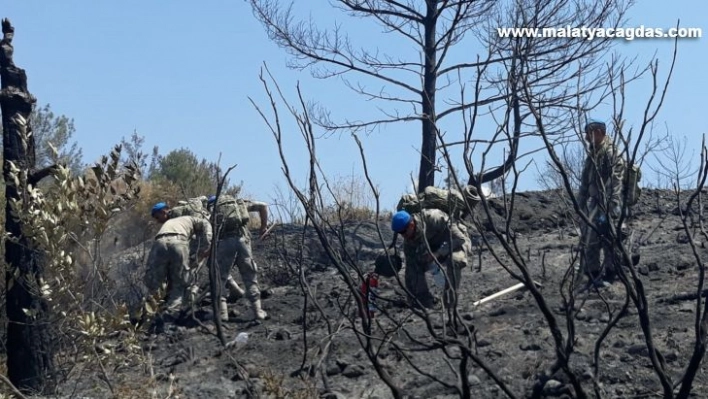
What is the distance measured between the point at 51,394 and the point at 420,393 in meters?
2.66

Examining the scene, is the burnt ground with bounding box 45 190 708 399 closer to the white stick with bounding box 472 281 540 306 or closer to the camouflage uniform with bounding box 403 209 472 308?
the white stick with bounding box 472 281 540 306

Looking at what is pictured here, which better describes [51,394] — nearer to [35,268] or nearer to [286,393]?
[35,268]

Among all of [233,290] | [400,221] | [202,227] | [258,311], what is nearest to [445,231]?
[400,221]

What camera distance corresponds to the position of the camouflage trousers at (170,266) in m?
11.4

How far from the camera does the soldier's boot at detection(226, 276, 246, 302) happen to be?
41.3 feet

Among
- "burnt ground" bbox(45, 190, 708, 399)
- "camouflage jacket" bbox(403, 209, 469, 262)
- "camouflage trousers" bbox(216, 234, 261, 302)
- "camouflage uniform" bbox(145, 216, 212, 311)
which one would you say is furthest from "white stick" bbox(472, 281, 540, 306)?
"camouflage uniform" bbox(145, 216, 212, 311)

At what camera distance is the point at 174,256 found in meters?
11.5

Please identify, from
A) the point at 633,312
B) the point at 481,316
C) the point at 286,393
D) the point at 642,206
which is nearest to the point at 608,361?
the point at 633,312

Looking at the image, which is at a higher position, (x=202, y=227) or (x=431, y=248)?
(x=202, y=227)

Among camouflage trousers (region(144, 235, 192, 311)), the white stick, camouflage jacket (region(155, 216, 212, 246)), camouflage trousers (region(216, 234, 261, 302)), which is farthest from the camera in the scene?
camouflage trousers (region(216, 234, 261, 302))

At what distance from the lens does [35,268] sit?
7199 mm

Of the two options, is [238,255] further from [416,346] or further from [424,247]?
[416,346]

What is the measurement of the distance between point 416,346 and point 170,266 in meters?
3.54

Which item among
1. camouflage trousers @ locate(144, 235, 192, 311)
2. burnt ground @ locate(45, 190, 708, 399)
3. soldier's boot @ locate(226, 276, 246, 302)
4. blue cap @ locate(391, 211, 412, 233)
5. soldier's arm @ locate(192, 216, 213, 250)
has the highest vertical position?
soldier's arm @ locate(192, 216, 213, 250)
